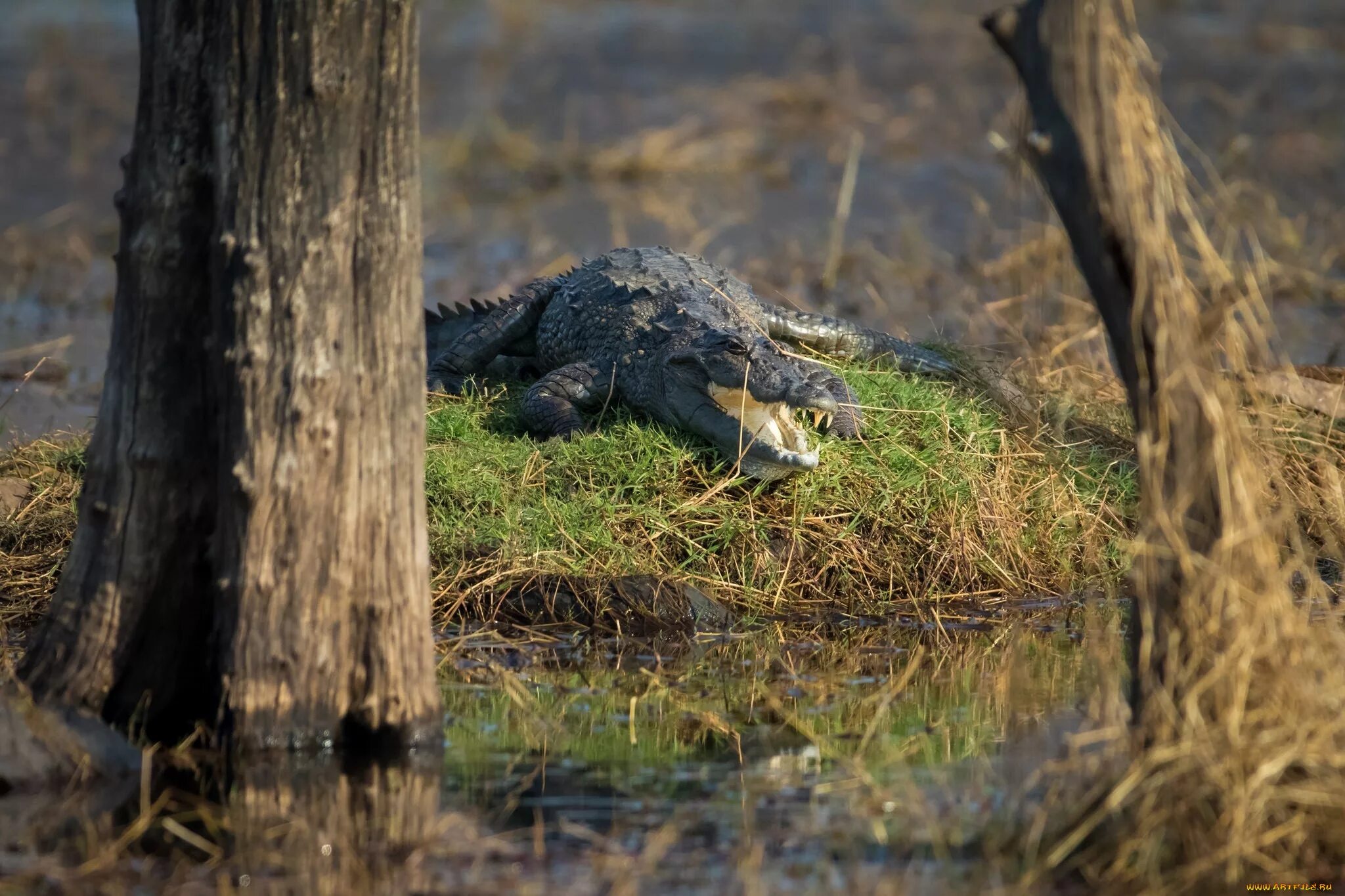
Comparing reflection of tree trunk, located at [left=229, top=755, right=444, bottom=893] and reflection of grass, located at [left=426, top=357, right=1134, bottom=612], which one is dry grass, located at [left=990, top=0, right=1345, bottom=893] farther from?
reflection of grass, located at [left=426, top=357, right=1134, bottom=612]

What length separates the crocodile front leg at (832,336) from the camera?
704cm

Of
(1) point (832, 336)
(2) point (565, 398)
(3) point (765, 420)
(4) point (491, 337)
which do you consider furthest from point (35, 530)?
(1) point (832, 336)

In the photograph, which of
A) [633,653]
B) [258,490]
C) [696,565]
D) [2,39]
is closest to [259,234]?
[258,490]

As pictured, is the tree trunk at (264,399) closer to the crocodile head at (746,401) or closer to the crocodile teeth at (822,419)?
the crocodile head at (746,401)

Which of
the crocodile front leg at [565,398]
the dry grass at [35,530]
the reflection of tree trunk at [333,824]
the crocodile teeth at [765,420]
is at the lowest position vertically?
the reflection of tree trunk at [333,824]

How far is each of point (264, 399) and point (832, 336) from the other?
3.85 meters

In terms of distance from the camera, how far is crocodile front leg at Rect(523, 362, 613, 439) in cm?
624

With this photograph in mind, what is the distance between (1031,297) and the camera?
27.8 feet

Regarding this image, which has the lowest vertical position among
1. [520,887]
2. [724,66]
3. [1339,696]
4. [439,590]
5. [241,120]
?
[520,887]

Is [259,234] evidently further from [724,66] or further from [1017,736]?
[724,66]

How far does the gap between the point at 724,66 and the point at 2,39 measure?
6.90 meters

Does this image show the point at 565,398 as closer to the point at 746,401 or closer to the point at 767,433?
the point at 746,401

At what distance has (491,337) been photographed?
7086 millimetres

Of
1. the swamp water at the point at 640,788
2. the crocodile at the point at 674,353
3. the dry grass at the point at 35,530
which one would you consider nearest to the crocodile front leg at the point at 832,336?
the crocodile at the point at 674,353
